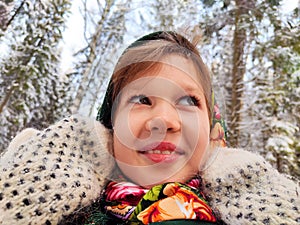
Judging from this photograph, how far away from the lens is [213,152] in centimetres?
150

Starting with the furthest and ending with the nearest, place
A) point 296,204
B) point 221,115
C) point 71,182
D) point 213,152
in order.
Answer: point 221,115 → point 213,152 → point 71,182 → point 296,204

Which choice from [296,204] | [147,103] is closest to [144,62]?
[147,103]

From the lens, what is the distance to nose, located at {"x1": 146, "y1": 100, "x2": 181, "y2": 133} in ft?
4.02

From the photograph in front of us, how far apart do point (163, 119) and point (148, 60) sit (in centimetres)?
32

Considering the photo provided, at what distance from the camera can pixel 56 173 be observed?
4.04 ft

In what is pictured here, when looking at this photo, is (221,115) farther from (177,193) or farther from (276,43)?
(276,43)

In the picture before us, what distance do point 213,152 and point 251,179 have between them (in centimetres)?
23

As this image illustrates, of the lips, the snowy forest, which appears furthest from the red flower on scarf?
the snowy forest

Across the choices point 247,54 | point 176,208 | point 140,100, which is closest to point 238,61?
point 247,54

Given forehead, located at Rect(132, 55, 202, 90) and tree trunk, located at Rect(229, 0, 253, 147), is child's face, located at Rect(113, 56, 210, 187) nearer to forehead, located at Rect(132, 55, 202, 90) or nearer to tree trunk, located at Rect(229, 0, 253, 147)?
forehead, located at Rect(132, 55, 202, 90)

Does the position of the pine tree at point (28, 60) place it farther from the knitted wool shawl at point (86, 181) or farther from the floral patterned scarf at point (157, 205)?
the floral patterned scarf at point (157, 205)

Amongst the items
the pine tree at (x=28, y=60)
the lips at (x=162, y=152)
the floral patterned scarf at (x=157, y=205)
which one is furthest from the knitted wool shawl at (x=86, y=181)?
the pine tree at (x=28, y=60)

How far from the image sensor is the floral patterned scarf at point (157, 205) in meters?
1.06

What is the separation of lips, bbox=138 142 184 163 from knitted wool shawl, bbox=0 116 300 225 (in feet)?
0.73
